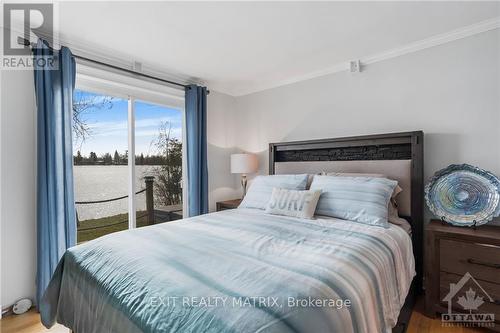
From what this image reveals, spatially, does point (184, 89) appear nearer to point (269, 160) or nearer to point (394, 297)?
point (269, 160)

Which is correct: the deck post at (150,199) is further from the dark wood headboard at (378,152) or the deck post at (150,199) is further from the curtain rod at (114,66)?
the dark wood headboard at (378,152)

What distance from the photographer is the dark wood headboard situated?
227 centimetres

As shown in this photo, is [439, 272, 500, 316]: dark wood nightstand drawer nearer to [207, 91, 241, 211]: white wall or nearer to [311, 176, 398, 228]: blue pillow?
[311, 176, 398, 228]: blue pillow

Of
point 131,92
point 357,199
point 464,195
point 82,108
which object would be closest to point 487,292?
point 464,195

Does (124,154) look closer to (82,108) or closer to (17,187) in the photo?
(82,108)

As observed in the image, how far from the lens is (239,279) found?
3.55ft

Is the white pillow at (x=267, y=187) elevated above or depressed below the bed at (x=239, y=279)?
above

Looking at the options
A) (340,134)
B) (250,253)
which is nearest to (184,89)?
(340,134)

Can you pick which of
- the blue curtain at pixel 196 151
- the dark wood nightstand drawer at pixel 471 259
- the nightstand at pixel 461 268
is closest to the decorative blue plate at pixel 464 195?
the nightstand at pixel 461 268

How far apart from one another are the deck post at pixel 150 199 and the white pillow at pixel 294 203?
5.38ft

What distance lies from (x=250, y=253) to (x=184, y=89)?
265 cm

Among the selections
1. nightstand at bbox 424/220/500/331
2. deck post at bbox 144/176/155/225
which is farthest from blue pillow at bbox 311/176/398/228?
deck post at bbox 144/176/155/225

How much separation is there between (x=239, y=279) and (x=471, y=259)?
1.79 m

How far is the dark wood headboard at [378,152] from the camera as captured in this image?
2.27m
